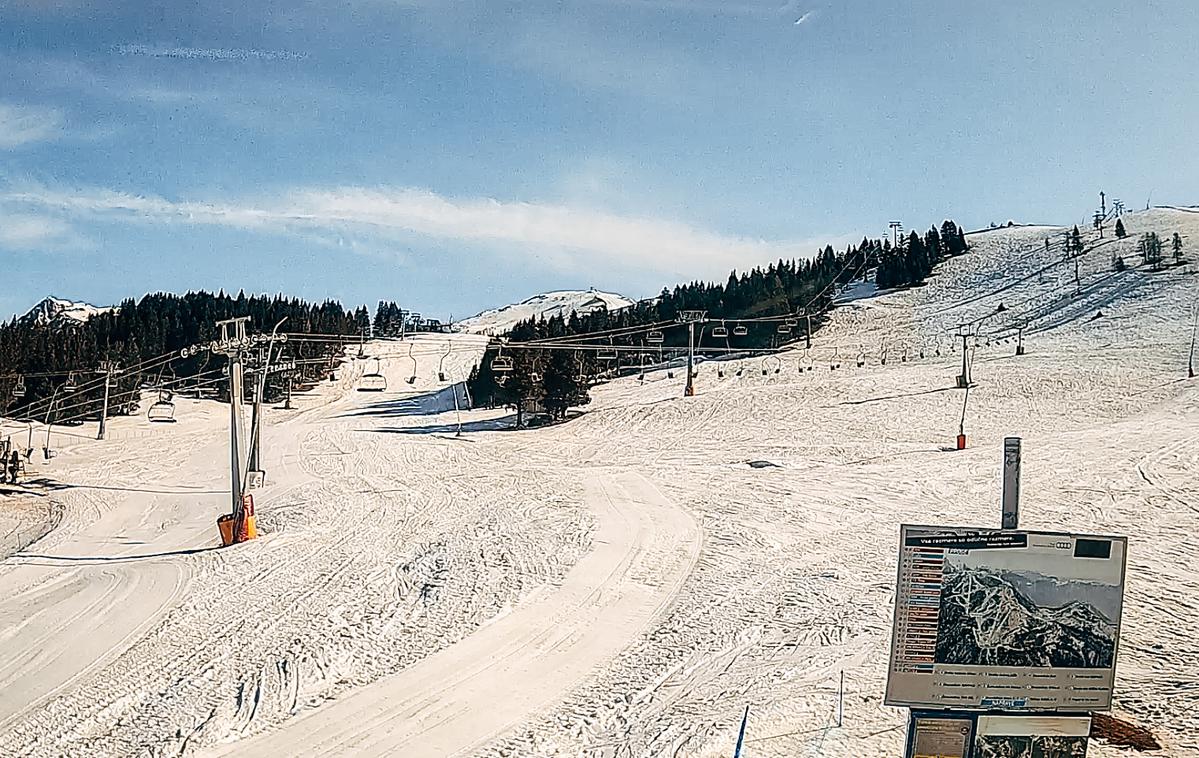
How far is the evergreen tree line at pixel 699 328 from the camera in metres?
59.2

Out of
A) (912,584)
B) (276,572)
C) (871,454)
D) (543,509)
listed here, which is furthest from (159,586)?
(871,454)

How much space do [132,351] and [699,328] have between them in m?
53.5

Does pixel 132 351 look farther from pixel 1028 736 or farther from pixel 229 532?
pixel 1028 736

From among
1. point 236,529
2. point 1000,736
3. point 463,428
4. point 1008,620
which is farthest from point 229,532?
→ point 463,428

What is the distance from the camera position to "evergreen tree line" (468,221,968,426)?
59.2 m

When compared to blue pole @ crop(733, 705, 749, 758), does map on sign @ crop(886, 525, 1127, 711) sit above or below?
above

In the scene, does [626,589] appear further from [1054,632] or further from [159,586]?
[1054,632]

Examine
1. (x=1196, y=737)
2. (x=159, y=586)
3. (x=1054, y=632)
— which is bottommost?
(x=159, y=586)

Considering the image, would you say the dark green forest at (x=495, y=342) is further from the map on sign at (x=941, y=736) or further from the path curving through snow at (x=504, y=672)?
the map on sign at (x=941, y=736)

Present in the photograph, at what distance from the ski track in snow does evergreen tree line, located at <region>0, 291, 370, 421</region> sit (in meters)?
17.3

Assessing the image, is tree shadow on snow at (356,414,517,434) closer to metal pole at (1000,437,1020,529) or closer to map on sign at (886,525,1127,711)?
metal pole at (1000,437,1020,529)

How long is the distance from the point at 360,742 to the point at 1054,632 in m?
7.91

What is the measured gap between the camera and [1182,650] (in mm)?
13562

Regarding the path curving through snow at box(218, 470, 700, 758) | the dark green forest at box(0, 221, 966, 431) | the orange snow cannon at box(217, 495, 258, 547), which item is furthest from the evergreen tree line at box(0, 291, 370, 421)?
the path curving through snow at box(218, 470, 700, 758)
